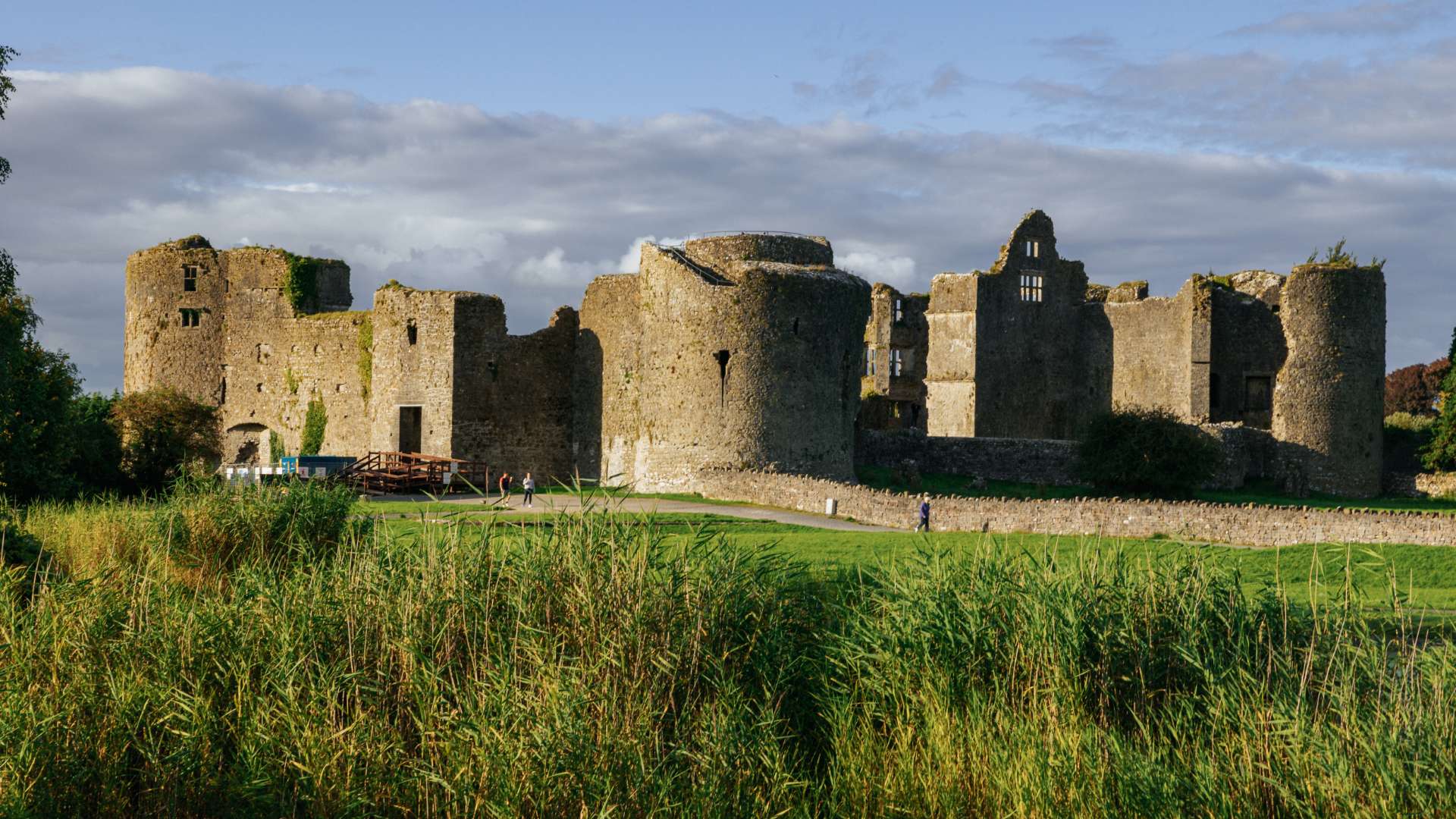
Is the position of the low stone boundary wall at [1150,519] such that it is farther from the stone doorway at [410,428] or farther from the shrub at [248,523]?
the stone doorway at [410,428]

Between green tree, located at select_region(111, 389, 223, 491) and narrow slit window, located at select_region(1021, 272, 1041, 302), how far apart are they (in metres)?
26.5

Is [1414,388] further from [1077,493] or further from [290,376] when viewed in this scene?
[290,376]

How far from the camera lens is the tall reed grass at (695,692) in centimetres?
973

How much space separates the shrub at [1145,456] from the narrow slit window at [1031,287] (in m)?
10.3

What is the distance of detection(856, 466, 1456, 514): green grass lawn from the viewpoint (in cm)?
3591

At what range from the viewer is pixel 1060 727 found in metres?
10.3

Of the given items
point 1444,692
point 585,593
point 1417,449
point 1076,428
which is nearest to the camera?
point 1444,692

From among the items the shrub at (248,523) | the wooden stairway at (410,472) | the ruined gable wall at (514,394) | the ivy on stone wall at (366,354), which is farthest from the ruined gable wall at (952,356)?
the shrub at (248,523)

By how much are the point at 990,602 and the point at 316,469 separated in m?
23.6

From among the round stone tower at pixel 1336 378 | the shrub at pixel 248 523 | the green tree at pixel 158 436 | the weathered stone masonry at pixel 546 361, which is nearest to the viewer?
the shrub at pixel 248 523

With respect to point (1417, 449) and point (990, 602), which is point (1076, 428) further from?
point (990, 602)

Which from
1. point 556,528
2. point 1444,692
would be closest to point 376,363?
point 556,528

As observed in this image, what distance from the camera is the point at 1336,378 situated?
134ft

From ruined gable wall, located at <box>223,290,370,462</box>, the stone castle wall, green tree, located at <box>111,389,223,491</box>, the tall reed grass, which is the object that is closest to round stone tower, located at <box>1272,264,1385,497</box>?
the stone castle wall
